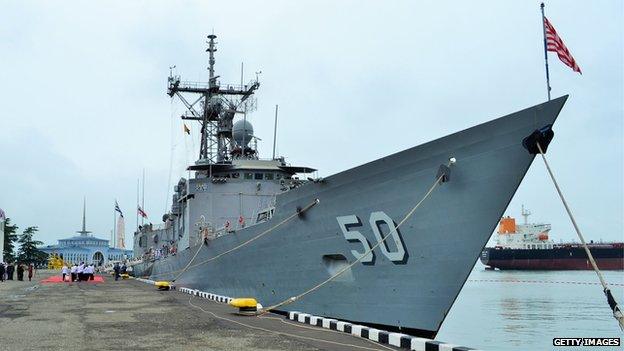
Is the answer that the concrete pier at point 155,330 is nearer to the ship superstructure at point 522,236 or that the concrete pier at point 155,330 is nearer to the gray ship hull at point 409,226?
the gray ship hull at point 409,226

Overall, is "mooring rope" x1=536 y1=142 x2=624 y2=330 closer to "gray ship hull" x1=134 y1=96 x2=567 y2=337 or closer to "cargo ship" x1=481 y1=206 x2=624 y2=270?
"gray ship hull" x1=134 y1=96 x2=567 y2=337

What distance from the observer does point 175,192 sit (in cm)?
2634

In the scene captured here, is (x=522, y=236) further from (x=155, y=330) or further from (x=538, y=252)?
(x=155, y=330)

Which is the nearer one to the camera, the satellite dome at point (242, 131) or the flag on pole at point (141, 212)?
the satellite dome at point (242, 131)

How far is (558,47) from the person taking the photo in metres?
9.20

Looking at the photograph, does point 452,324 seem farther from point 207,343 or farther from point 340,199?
point 207,343

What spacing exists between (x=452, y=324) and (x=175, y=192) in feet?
43.8

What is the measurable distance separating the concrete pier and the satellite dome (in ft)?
33.7

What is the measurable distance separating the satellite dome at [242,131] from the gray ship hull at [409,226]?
9.60 metres

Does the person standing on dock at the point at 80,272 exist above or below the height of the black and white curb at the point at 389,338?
above

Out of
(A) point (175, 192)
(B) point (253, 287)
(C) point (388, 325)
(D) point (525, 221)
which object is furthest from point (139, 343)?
(D) point (525, 221)

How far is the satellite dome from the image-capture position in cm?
2328

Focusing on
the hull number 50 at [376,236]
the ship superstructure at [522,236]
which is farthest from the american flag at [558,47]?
the ship superstructure at [522,236]

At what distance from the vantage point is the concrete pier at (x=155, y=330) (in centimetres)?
→ 786
